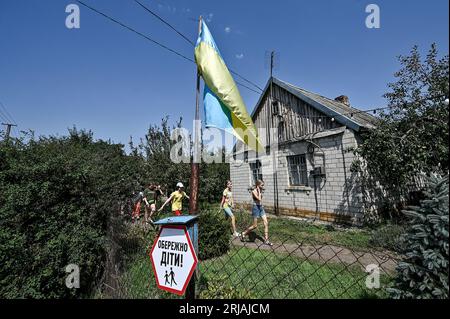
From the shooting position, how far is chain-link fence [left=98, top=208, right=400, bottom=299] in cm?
314

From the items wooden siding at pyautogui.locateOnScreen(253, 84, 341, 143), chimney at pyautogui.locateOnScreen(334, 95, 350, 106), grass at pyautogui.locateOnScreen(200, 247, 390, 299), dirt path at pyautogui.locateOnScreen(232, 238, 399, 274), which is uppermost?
chimney at pyautogui.locateOnScreen(334, 95, 350, 106)

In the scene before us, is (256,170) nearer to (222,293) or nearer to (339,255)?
(339,255)

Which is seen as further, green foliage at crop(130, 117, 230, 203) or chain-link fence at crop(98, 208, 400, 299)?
green foliage at crop(130, 117, 230, 203)

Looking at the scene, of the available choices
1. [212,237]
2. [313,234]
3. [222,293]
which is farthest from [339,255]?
[222,293]

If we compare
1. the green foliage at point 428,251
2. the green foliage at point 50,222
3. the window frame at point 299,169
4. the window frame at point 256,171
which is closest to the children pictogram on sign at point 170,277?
the green foliage at point 428,251

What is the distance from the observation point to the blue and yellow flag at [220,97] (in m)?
3.43

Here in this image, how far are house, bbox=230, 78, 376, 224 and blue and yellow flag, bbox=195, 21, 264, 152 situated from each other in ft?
17.8

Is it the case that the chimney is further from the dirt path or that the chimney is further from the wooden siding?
the dirt path

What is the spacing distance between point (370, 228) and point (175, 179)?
30.8ft

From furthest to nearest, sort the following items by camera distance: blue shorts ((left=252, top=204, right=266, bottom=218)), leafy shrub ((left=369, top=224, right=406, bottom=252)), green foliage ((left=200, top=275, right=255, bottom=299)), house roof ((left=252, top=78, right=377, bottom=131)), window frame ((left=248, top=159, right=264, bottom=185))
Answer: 1. window frame ((left=248, top=159, right=264, bottom=185))
2. house roof ((left=252, top=78, right=377, bottom=131))
3. blue shorts ((left=252, top=204, right=266, bottom=218))
4. leafy shrub ((left=369, top=224, right=406, bottom=252))
5. green foliage ((left=200, top=275, right=255, bottom=299))

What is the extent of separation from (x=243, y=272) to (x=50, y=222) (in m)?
3.15

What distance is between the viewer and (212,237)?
16.9 feet

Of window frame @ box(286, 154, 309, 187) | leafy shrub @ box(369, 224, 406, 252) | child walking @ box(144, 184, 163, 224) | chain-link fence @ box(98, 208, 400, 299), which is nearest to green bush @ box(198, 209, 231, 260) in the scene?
chain-link fence @ box(98, 208, 400, 299)

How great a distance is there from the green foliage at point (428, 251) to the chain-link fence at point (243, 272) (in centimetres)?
60
